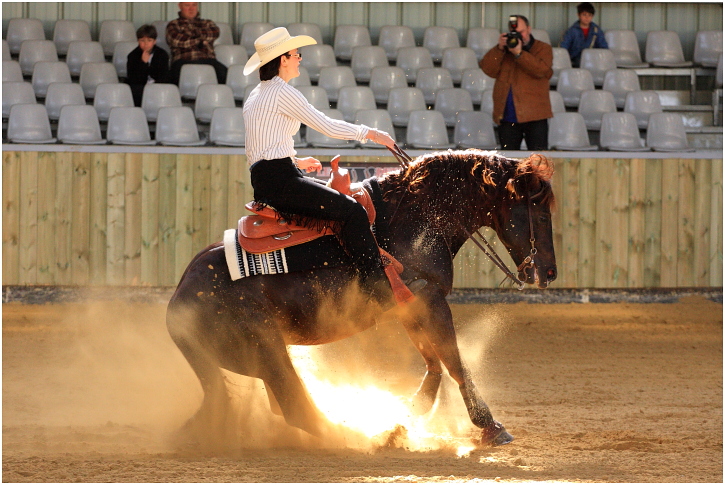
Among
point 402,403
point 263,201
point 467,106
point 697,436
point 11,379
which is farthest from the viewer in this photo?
point 467,106

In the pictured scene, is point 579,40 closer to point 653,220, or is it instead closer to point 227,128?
point 653,220

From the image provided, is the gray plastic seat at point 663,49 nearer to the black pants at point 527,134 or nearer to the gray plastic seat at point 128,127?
the black pants at point 527,134

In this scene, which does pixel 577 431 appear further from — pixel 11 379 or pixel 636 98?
pixel 636 98

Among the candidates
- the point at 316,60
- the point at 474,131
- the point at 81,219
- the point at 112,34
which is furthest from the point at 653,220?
the point at 112,34

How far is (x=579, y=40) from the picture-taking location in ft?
40.3

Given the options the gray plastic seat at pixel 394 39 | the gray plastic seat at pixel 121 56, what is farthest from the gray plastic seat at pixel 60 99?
the gray plastic seat at pixel 394 39

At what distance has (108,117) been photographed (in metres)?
10.6

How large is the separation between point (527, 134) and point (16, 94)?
6.25 metres

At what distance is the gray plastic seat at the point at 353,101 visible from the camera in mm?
10641

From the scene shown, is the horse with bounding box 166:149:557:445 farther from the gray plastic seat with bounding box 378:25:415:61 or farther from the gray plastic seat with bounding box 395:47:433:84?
the gray plastic seat with bounding box 378:25:415:61

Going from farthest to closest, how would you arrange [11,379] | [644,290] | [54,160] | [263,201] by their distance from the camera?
1. [644,290]
2. [54,160]
3. [11,379]
4. [263,201]

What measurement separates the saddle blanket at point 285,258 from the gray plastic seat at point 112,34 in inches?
328

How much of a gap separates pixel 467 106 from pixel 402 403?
594cm

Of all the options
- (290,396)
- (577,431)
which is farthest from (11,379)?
(577,431)
